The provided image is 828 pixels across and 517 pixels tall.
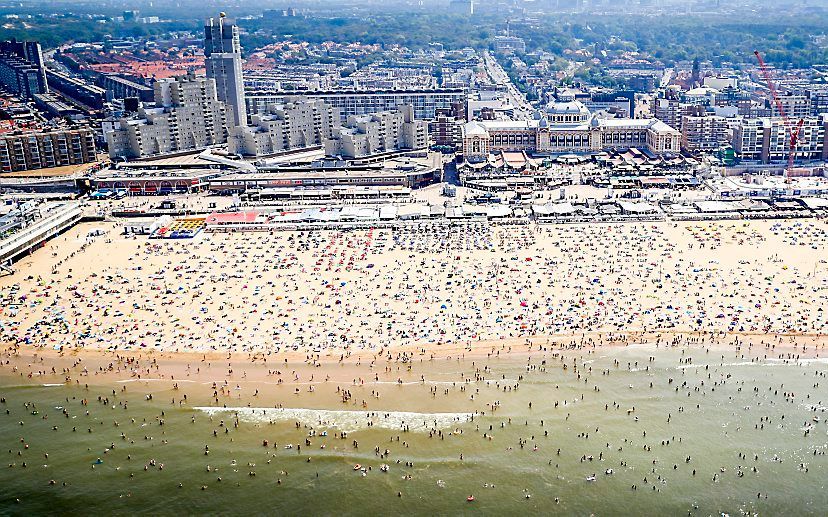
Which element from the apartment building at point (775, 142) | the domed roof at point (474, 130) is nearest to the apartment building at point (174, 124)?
the domed roof at point (474, 130)

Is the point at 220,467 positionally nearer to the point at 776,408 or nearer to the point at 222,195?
the point at 776,408

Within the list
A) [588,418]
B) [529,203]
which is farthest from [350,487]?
[529,203]

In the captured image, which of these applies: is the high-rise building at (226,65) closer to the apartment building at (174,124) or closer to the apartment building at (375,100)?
the apartment building at (174,124)

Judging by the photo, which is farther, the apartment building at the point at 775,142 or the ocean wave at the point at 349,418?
the apartment building at the point at 775,142

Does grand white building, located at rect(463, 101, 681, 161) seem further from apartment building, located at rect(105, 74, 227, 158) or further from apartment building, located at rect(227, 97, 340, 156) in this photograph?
apartment building, located at rect(105, 74, 227, 158)

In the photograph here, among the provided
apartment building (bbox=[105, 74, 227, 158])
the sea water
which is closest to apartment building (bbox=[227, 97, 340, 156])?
apartment building (bbox=[105, 74, 227, 158])

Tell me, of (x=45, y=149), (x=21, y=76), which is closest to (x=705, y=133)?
(x=45, y=149)

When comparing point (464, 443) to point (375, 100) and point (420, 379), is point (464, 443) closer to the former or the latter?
point (420, 379)

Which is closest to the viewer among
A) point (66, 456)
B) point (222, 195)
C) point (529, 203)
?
point (66, 456)
